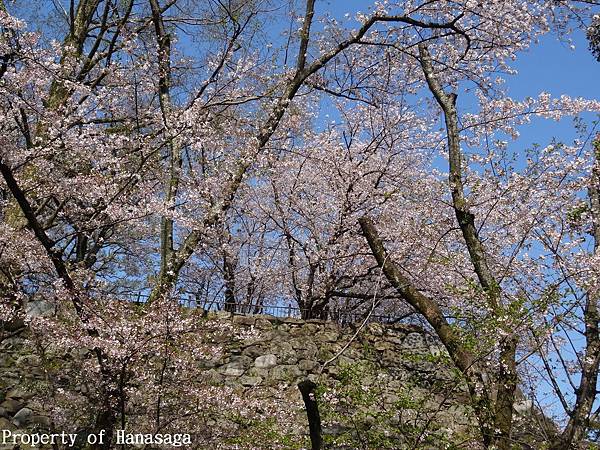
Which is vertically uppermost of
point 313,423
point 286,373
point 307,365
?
point 307,365

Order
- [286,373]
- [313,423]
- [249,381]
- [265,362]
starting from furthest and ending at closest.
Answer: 1. [265,362]
2. [286,373]
3. [249,381]
4. [313,423]

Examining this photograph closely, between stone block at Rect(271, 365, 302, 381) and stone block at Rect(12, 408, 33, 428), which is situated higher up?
stone block at Rect(271, 365, 302, 381)

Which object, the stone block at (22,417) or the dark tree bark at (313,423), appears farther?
the stone block at (22,417)

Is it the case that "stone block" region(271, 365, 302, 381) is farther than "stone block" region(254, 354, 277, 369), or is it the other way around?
"stone block" region(254, 354, 277, 369)

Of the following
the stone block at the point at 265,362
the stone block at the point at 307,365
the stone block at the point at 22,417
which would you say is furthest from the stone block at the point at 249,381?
the stone block at the point at 22,417

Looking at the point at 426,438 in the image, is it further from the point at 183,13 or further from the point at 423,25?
the point at 183,13

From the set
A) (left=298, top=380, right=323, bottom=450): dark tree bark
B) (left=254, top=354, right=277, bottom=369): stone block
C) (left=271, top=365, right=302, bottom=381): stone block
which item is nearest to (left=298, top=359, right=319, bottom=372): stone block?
(left=271, top=365, right=302, bottom=381): stone block

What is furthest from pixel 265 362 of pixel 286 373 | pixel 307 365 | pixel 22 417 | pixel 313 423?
pixel 313 423

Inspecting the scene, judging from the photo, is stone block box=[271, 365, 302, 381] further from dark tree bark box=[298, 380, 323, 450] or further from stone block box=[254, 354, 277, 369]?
dark tree bark box=[298, 380, 323, 450]

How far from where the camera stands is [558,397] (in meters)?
4.86

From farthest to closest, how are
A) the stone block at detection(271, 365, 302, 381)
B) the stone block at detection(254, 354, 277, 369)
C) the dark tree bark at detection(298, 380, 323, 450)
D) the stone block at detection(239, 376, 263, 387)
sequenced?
1. the stone block at detection(254, 354, 277, 369)
2. the stone block at detection(271, 365, 302, 381)
3. the stone block at detection(239, 376, 263, 387)
4. the dark tree bark at detection(298, 380, 323, 450)

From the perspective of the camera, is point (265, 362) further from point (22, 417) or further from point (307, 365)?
point (22, 417)

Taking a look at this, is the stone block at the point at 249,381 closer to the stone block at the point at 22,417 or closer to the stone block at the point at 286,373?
the stone block at the point at 286,373

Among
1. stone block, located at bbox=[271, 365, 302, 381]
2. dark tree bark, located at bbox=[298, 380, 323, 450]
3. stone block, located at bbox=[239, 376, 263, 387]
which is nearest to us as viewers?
dark tree bark, located at bbox=[298, 380, 323, 450]
